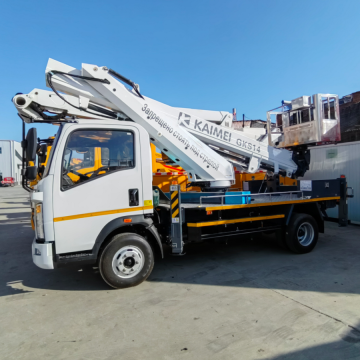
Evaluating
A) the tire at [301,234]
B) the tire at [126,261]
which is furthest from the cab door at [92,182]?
the tire at [301,234]

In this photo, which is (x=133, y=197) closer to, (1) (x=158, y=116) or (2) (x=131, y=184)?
(2) (x=131, y=184)

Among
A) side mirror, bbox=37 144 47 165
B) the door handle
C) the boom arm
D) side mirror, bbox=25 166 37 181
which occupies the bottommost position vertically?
the door handle

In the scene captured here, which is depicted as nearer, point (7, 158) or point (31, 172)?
point (31, 172)

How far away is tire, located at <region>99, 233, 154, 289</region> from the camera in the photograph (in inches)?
164

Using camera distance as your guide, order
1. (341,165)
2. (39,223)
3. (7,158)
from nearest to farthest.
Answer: (39,223), (341,165), (7,158)

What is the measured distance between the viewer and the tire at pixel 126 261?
13.7 feet

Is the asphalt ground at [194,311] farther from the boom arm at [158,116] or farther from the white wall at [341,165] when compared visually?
the white wall at [341,165]

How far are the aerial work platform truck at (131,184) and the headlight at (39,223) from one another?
0.02 metres

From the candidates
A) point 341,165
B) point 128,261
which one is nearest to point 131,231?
point 128,261

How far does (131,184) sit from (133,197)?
0.20m

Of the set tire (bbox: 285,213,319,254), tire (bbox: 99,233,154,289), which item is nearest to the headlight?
tire (bbox: 99,233,154,289)

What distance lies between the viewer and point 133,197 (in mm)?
4320

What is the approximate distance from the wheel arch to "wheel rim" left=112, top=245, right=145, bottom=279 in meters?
0.28

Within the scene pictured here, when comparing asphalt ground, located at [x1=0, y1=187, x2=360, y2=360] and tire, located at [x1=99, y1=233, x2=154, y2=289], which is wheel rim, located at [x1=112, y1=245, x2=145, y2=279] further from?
asphalt ground, located at [x1=0, y1=187, x2=360, y2=360]
